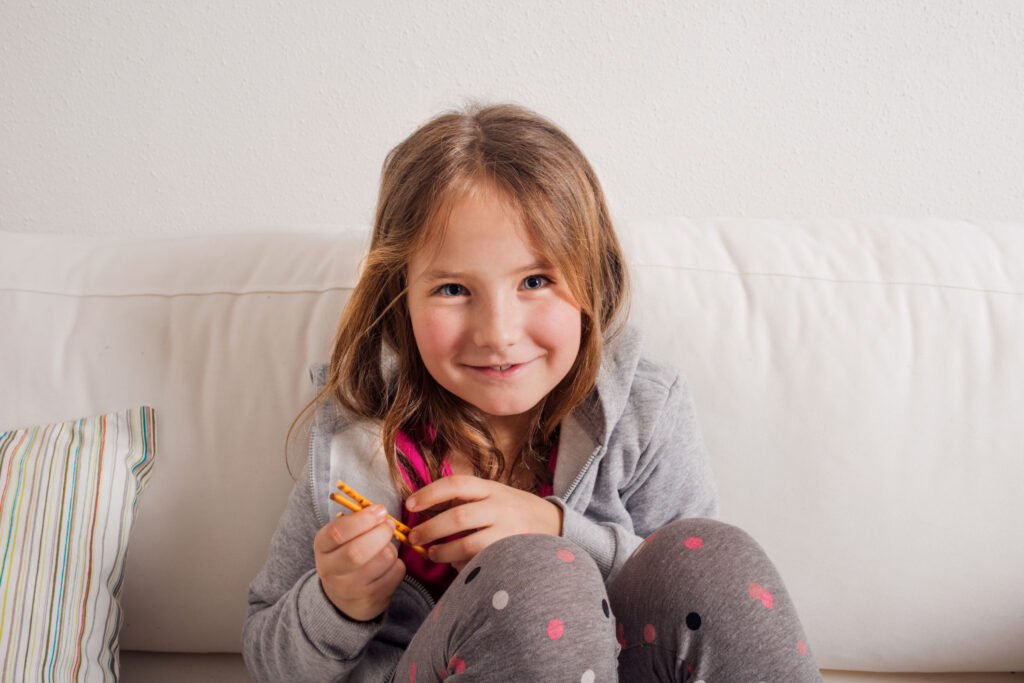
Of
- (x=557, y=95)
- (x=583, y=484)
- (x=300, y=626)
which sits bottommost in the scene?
(x=300, y=626)

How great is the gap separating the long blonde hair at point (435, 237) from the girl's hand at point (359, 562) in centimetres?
11

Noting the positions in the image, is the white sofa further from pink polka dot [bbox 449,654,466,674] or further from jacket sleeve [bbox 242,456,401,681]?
pink polka dot [bbox 449,654,466,674]

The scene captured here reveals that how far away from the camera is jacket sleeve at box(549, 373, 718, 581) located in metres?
0.85

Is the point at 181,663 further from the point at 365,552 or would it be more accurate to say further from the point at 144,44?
the point at 144,44

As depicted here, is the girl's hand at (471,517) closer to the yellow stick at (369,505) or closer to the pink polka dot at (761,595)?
the yellow stick at (369,505)

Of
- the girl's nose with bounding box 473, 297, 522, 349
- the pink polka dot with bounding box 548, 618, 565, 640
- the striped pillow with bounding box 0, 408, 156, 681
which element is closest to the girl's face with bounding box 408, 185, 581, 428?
the girl's nose with bounding box 473, 297, 522, 349

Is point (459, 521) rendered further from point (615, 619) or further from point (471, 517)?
point (615, 619)

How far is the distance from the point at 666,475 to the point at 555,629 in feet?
0.99

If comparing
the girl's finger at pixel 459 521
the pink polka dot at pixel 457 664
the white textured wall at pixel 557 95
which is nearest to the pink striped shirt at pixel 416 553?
the girl's finger at pixel 459 521

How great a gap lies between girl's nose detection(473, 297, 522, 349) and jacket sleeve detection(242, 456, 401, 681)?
10.3 inches

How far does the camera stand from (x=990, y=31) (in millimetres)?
1024

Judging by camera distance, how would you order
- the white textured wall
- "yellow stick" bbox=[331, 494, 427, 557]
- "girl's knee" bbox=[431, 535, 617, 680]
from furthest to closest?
the white textured wall < "yellow stick" bbox=[331, 494, 427, 557] < "girl's knee" bbox=[431, 535, 617, 680]

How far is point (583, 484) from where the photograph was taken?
839 mm

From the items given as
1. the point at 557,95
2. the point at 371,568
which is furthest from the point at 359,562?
the point at 557,95
